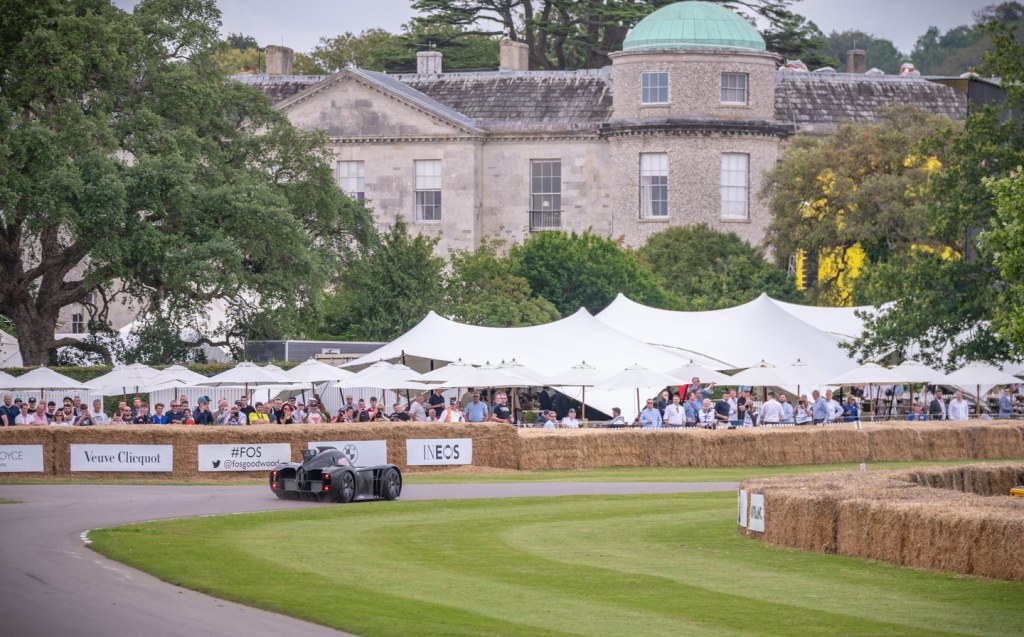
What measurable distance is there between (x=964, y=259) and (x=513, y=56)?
4121 cm

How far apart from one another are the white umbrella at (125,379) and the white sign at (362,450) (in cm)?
1041

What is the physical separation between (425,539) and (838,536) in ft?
19.0

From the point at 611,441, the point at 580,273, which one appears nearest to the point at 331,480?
the point at 611,441

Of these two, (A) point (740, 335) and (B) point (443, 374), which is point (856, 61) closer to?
(A) point (740, 335)

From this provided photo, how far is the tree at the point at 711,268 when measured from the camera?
71438mm

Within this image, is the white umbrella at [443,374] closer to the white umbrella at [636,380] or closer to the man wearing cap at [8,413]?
the white umbrella at [636,380]

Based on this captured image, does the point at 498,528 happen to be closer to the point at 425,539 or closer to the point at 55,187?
the point at 425,539

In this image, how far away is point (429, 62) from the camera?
87125mm

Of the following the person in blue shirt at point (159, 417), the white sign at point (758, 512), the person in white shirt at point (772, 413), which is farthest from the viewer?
the person in white shirt at point (772, 413)

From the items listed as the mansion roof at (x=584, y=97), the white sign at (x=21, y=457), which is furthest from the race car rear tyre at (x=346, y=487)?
the mansion roof at (x=584, y=97)

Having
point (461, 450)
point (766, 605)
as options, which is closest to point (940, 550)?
point (766, 605)

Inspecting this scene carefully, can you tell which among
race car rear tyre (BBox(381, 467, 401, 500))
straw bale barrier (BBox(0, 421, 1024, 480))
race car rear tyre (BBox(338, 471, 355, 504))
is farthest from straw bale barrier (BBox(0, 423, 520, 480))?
race car rear tyre (BBox(338, 471, 355, 504))

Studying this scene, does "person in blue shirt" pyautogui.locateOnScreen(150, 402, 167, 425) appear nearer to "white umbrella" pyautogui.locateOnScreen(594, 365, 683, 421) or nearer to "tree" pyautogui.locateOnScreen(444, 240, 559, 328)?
"white umbrella" pyautogui.locateOnScreen(594, 365, 683, 421)

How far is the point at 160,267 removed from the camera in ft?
173
